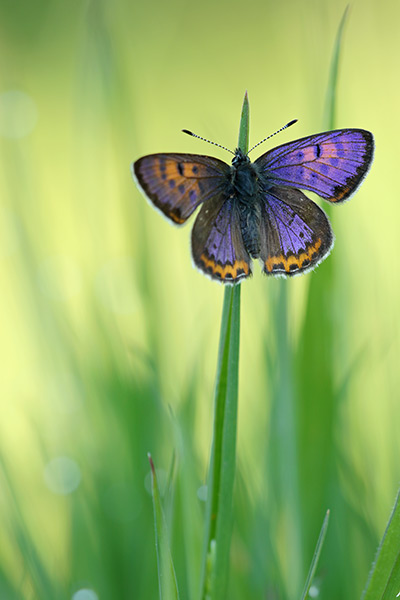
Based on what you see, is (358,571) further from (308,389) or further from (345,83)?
(345,83)

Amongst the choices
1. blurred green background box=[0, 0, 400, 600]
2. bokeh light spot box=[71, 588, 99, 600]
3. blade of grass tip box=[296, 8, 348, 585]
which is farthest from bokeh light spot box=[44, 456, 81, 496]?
blade of grass tip box=[296, 8, 348, 585]

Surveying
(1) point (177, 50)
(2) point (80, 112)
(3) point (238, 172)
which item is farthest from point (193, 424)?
(1) point (177, 50)

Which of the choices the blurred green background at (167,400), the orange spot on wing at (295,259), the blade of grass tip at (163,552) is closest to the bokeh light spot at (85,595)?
the blurred green background at (167,400)

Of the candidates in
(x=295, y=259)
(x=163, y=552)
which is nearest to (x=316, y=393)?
(x=295, y=259)

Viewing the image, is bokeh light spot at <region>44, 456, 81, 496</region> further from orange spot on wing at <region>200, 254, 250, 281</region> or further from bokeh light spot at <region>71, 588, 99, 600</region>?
orange spot on wing at <region>200, 254, 250, 281</region>

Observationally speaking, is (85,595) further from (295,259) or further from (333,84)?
(333,84)
